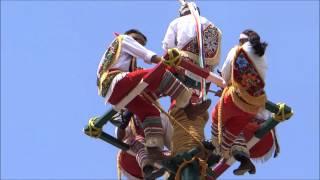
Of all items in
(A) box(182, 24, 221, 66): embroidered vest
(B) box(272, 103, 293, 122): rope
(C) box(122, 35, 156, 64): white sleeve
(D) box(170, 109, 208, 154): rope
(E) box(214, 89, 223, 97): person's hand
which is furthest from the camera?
(A) box(182, 24, 221, 66): embroidered vest

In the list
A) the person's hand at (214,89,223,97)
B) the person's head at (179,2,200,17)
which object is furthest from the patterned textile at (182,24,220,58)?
the person's hand at (214,89,223,97)

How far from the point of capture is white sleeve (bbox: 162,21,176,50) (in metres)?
10.5

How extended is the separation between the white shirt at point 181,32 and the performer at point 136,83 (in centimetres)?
85

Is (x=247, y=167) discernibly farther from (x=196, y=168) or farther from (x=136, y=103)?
(x=136, y=103)

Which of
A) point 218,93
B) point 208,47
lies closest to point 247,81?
point 218,93

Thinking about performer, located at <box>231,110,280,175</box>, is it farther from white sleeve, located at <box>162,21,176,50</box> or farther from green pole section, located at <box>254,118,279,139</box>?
white sleeve, located at <box>162,21,176,50</box>

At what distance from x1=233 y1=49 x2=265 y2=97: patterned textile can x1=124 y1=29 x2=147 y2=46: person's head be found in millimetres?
1459

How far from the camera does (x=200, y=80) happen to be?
992 centimetres

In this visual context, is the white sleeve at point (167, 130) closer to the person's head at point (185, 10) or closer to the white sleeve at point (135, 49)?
the white sleeve at point (135, 49)

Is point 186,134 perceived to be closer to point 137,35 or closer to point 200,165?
point 200,165

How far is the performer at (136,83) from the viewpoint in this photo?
925 centimetres

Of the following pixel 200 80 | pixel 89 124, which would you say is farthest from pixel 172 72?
pixel 89 124

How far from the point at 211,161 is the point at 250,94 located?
→ 956mm

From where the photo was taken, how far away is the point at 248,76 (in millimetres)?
8906
